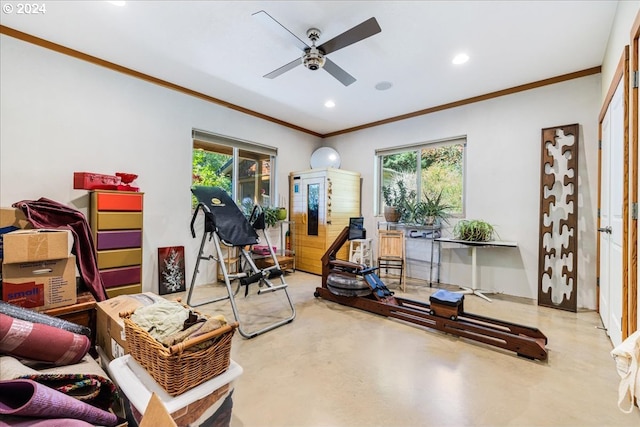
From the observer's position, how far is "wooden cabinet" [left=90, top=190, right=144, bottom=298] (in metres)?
2.97

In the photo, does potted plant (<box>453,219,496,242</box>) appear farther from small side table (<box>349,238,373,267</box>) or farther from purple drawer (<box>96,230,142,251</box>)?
purple drawer (<box>96,230,142,251</box>)

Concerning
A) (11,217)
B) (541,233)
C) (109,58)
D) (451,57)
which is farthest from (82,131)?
(541,233)

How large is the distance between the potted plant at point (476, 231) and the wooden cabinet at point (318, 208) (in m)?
2.05

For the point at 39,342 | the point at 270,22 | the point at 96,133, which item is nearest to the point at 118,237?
the point at 96,133

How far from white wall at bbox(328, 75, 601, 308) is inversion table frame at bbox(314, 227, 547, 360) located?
5.18ft

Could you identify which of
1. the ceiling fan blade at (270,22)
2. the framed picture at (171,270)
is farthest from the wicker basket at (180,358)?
the framed picture at (171,270)

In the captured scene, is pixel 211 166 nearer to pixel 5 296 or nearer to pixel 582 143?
pixel 5 296

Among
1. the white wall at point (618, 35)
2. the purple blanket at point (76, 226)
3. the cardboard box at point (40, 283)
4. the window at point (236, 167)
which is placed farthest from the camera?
the window at point (236, 167)

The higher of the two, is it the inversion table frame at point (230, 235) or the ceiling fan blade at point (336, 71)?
the ceiling fan blade at point (336, 71)

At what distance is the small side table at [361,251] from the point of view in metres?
4.74

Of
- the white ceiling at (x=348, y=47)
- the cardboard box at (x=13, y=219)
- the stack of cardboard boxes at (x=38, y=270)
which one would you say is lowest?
the stack of cardboard boxes at (x=38, y=270)

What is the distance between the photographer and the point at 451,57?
3.11m

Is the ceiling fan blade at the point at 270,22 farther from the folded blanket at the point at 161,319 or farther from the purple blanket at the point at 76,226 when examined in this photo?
the purple blanket at the point at 76,226

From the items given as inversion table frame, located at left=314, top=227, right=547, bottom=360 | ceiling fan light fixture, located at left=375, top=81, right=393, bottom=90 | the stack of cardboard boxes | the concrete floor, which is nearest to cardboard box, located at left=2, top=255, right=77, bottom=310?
the stack of cardboard boxes
